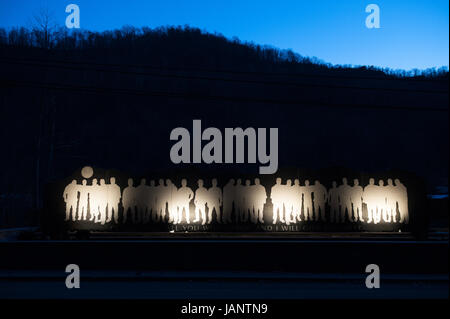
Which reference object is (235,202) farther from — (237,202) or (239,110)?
(239,110)

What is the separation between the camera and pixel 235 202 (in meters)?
12.9

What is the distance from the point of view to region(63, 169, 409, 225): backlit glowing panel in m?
12.9

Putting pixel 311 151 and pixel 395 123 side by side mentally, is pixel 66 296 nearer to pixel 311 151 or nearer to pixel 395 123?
pixel 311 151

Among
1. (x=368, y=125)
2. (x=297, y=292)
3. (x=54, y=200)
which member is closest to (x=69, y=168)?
(x=54, y=200)

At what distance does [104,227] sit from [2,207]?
840 inches

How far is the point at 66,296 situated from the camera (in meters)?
8.05

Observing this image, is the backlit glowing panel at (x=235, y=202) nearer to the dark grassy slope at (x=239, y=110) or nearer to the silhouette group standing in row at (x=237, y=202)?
the silhouette group standing in row at (x=237, y=202)

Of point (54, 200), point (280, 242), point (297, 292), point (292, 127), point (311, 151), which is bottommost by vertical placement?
point (297, 292)

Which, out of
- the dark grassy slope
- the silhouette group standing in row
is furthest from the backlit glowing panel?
the dark grassy slope

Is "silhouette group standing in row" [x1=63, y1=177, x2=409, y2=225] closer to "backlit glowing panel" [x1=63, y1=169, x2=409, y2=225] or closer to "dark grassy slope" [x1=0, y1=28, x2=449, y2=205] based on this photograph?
"backlit glowing panel" [x1=63, y1=169, x2=409, y2=225]

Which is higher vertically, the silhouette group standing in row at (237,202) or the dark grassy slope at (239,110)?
the dark grassy slope at (239,110)

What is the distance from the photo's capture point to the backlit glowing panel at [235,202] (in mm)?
12891

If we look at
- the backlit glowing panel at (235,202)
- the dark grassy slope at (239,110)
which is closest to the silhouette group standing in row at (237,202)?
the backlit glowing panel at (235,202)

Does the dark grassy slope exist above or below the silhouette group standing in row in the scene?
above
